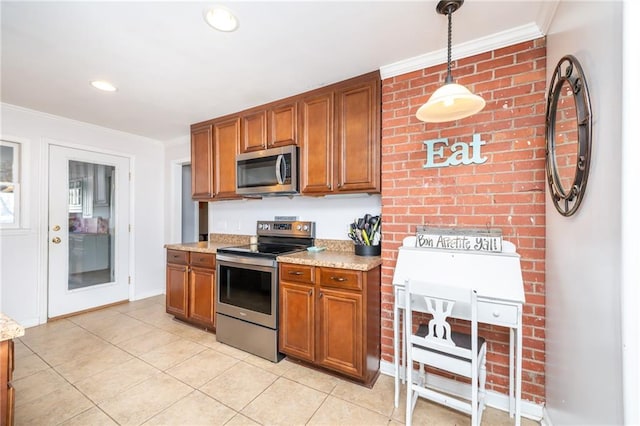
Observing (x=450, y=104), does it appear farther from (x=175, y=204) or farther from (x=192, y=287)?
(x=175, y=204)

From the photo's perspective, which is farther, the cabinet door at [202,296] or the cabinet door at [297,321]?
the cabinet door at [202,296]

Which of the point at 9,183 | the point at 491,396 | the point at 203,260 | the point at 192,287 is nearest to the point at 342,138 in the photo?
the point at 203,260

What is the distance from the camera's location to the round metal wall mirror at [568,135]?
3.76ft

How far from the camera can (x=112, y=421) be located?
65.7 inches

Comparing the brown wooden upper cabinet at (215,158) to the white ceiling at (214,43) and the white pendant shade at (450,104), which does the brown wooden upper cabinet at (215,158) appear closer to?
the white ceiling at (214,43)

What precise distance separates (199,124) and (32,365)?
2724 millimetres

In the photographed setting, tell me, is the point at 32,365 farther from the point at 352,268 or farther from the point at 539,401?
the point at 539,401

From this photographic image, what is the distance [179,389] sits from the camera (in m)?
1.98

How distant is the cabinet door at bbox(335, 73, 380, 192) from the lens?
7.17 ft

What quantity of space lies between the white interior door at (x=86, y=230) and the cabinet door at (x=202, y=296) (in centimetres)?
159

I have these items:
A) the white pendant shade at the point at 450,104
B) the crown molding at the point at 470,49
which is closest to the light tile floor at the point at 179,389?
the white pendant shade at the point at 450,104

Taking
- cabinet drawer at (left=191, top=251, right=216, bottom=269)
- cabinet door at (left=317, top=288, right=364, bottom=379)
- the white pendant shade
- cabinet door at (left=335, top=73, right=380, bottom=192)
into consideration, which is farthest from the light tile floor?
the white pendant shade

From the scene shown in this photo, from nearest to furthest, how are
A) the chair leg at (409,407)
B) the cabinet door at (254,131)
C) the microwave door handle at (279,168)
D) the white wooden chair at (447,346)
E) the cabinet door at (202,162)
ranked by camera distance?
1. the white wooden chair at (447,346)
2. the chair leg at (409,407)
3. the microwave door handle at (279,168)
4. the cabinet door at (254,131)
5. the cabinet door at (202,162)

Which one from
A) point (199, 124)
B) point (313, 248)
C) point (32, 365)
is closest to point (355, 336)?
point (313, 248)
